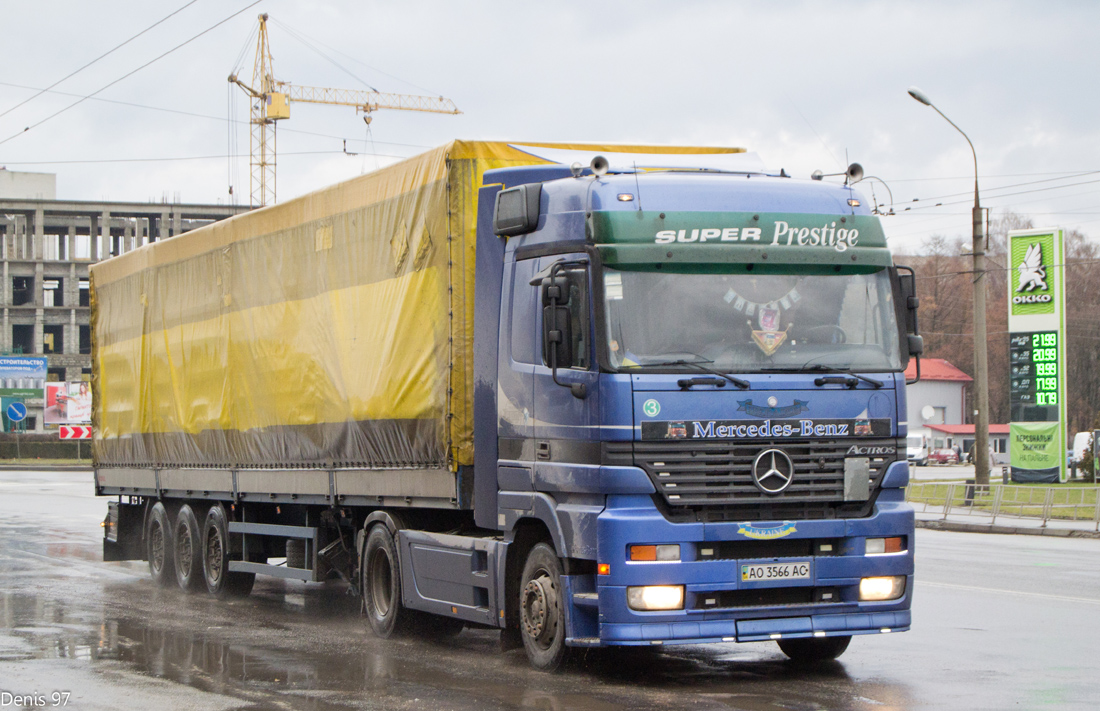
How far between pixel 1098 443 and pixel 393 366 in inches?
1669

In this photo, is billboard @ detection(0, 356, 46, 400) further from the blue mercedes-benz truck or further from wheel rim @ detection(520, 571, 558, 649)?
wheel rim @ detection(520, 571, 558, 649)

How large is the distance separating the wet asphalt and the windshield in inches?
81.9

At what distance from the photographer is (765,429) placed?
27.5ft

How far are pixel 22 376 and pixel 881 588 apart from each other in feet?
269

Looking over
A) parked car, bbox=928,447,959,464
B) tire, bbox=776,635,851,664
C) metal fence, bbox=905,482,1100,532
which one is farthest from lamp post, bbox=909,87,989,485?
parked car, bbox=928,447,959,464

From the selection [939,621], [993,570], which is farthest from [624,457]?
[993,570]

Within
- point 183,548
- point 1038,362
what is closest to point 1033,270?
point 1038,362

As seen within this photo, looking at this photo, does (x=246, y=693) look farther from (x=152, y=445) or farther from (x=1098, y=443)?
(x=1098, y=443)

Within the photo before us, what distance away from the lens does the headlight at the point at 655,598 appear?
8203 millimetres

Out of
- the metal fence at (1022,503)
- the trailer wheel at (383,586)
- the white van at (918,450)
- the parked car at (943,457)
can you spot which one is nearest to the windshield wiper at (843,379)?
the trailer wheel at (383,586)

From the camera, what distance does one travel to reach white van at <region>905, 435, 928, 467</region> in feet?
283

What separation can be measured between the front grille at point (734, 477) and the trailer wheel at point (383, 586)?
3452mm

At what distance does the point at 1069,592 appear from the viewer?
46.0ft

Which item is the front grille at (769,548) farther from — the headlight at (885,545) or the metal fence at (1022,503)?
the metal fence at (1022,503)
